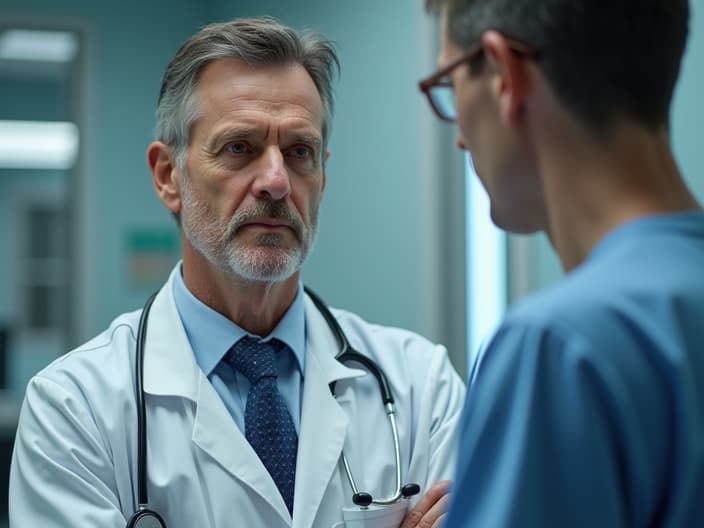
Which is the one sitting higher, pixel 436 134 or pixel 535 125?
pixel 535 125

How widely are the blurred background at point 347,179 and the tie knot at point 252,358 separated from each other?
39.9 inches

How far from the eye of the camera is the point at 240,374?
4.72 ft

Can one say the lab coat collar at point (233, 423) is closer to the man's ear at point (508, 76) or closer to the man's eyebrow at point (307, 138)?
the man's eyebrow at point (307, 138)

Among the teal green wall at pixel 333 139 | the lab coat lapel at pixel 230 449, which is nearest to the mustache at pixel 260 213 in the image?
the lab coat lapel at pixel 230 449

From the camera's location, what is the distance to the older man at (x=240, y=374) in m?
1.29

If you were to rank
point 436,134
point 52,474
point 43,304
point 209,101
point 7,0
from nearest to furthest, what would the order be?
point 52,474
point 209,101
point 436,134
point 7,0
point 43,304

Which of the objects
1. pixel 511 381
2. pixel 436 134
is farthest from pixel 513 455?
pixel 436 134

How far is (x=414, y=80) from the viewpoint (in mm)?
2922

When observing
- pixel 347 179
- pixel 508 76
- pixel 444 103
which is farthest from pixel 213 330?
pixel 347 179

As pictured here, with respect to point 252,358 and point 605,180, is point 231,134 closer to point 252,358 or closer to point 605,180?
point 252,358

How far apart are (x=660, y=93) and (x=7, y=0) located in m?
3.67

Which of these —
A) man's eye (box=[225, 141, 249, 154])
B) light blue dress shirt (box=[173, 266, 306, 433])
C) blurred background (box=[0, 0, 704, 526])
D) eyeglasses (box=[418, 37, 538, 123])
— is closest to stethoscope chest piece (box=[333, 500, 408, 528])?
light blue dress shirt (box=[173, 266, 306, 433])

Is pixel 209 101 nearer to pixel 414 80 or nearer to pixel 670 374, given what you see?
pixel 670 374

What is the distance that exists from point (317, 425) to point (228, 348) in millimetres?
170
